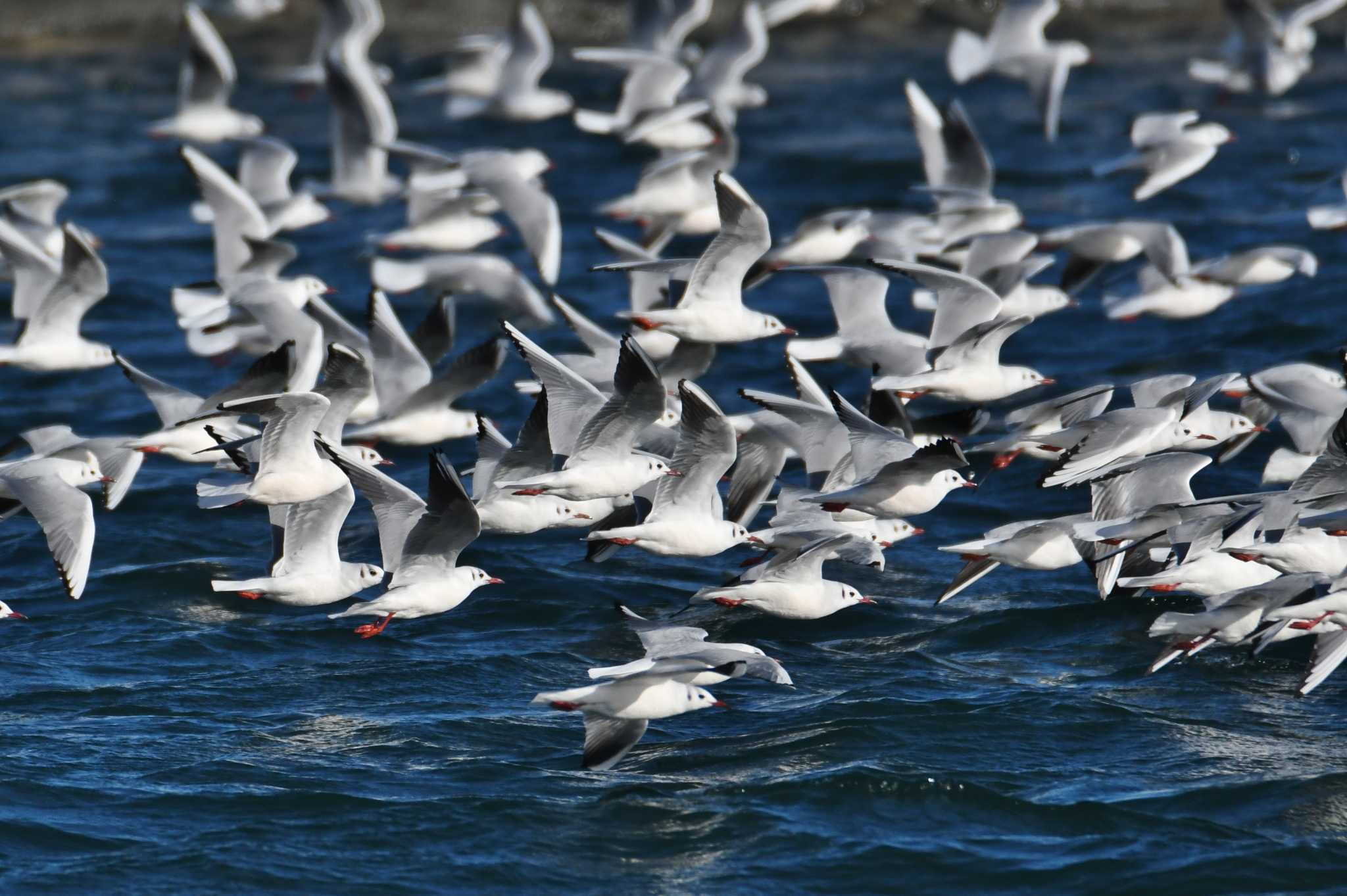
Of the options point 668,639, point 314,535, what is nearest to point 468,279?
point 314,535

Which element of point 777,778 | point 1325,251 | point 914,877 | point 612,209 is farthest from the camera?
point 1325,251

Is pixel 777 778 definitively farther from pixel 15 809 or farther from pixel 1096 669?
pixel 15 809

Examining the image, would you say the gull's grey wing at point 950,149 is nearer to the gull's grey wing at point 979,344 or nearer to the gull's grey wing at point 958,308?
the gull's grey wing at point 958,308

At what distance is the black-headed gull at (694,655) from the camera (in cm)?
1020

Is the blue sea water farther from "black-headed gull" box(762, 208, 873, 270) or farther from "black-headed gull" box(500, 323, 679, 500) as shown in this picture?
"black-headed gull" box(762, 208, 873, 270)

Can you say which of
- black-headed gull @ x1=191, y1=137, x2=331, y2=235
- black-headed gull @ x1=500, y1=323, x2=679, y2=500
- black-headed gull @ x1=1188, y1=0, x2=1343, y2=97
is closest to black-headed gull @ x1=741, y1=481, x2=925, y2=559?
black-headed gull @ x1=500, y1=323, x2=679, y2=500

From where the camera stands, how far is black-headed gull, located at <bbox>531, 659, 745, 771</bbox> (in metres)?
10.1

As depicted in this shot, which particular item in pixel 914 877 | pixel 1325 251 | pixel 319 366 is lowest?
pixel 1325 251

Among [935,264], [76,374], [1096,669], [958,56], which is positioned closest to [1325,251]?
[958,56]

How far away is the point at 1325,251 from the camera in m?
23.2

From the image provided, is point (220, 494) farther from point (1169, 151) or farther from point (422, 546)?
point (1169, 151)

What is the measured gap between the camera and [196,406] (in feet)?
46.2

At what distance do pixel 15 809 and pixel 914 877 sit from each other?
4863mm

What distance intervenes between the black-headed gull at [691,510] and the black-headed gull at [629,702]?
151 centimetres
